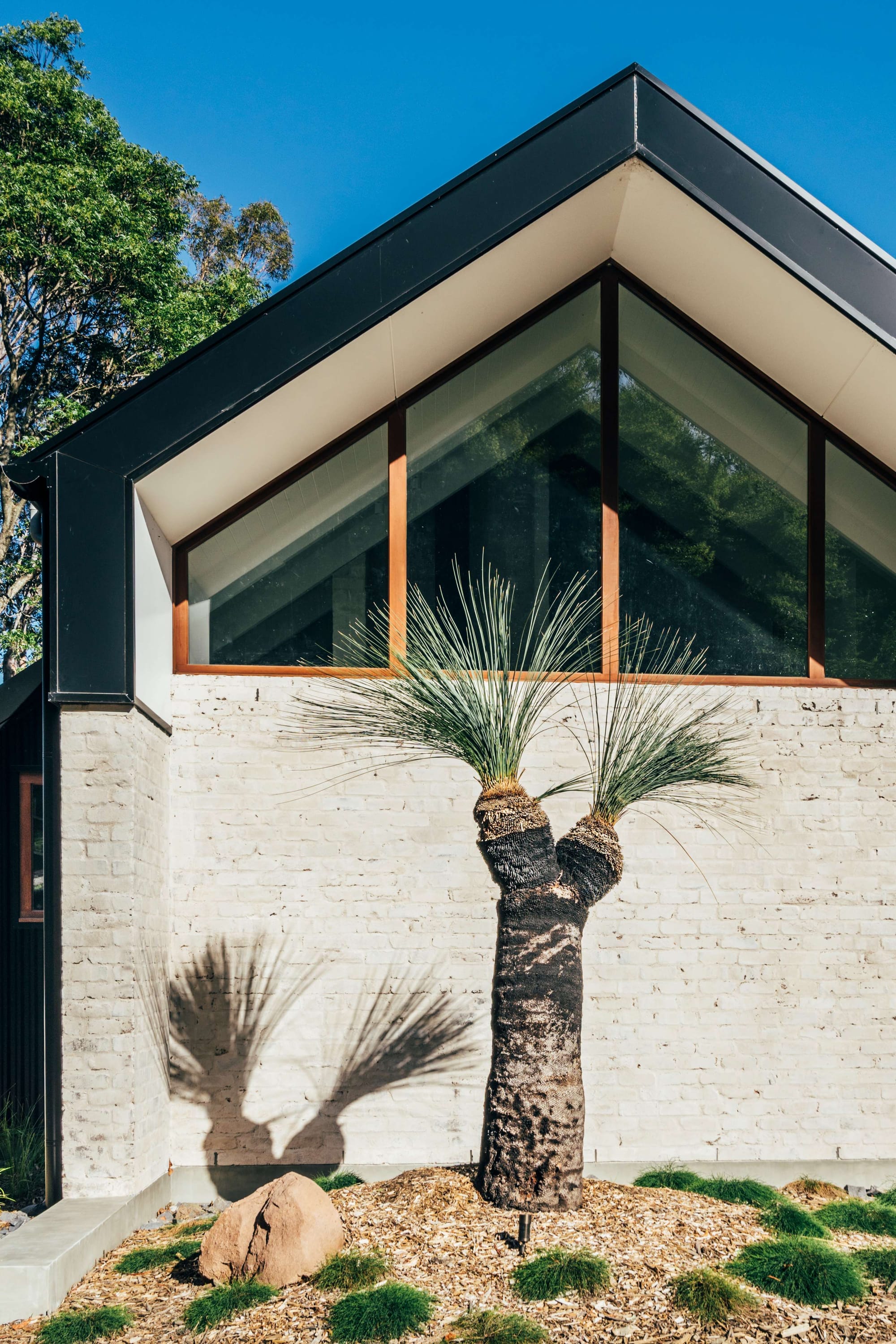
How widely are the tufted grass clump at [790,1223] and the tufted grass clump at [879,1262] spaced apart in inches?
6.0

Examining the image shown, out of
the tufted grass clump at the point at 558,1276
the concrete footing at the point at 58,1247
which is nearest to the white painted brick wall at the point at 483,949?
the concrete footing at the point at 58,1247

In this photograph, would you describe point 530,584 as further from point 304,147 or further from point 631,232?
point 304,147

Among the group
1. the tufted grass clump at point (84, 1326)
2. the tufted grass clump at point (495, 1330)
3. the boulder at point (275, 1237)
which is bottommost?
the tufted grass clump at point (84, 1326)

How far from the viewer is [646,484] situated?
551 centimetres

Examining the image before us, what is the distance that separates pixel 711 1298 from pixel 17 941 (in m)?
4.40

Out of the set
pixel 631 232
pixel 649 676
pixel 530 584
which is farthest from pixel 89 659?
pixel 631 232

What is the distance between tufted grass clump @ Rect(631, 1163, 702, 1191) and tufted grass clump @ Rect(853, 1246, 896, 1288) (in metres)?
1.01

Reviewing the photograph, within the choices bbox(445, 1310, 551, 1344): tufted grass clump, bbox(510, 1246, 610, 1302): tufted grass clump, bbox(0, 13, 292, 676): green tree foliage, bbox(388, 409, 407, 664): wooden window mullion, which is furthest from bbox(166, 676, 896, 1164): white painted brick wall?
bbox(0, 13, 292, 676): green tree foliage

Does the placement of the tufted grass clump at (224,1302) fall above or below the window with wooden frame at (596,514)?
below

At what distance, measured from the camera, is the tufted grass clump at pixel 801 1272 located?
10.5 ft

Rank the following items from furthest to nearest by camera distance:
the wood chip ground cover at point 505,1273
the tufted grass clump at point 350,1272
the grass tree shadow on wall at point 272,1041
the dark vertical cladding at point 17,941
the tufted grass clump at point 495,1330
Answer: the dark vertical cladding at point 17,941 → the grass tree shadow on wall at point 272,1041 → the tufted grass clump at point 350,1272 → the wood chip ground cover at point 505,1273 → the tufted grass clump at point 495,1330

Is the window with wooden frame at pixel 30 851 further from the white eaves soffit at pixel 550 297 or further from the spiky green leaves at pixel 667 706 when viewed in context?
the spiky green leaves at pixel 667 706

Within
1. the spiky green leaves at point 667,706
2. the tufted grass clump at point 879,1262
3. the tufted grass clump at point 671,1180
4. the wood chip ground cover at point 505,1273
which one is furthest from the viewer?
the spiky green leaves at point 667,706

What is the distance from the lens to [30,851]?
6.06 m
